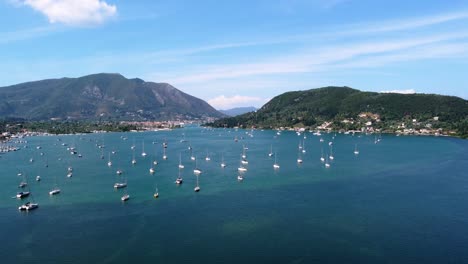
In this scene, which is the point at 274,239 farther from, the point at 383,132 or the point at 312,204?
the point at 383,132

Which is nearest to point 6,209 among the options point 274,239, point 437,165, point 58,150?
point 274,239

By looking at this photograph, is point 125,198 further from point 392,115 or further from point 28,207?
point 392,115

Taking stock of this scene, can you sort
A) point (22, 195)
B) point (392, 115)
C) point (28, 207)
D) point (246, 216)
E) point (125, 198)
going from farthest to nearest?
point (392, 115)
point (22, 195)
point (125, 198)
point (28, 207)
point (246, 216)

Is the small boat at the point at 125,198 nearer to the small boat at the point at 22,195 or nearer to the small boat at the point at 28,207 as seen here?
the small boat at the point at 28,207

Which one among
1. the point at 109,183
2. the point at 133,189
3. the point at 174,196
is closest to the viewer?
the point at 174,196

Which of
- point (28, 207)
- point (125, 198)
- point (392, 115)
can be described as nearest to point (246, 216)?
point (125, 198)

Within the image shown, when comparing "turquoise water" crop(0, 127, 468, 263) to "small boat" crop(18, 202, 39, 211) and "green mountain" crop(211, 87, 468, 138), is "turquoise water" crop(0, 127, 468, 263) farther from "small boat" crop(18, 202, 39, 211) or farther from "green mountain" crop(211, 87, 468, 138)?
"green mountain" crop(211, 87, 468, 138)

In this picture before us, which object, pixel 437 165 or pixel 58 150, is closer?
pixel 437 165

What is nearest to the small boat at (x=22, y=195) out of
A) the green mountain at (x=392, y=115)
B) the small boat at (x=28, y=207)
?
the small boat at (x=28, y=207)
